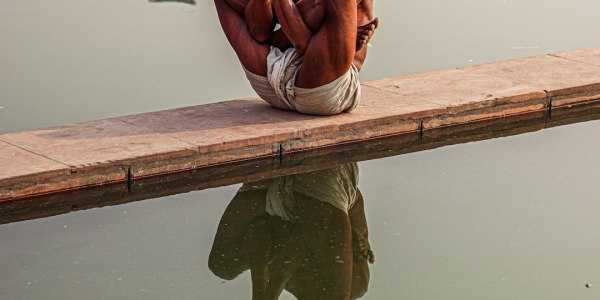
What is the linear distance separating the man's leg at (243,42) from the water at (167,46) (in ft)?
2.89

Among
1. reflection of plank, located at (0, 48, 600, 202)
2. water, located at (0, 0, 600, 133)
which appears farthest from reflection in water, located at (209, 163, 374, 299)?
water, located at (0, 0, 600, 133)

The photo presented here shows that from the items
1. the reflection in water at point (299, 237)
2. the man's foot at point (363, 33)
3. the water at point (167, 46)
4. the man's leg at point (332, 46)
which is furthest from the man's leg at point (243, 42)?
the water at point (167, 46)

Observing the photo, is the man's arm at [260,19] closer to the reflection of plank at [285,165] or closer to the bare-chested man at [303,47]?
the bare-chested man at [303,47]

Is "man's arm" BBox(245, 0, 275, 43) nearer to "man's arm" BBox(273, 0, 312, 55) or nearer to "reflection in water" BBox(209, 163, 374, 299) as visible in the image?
"man's arm" BBox(273, 0, 312, 55)

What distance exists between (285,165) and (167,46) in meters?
2.60

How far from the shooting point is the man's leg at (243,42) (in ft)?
22.4

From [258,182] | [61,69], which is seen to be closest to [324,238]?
[258,182]

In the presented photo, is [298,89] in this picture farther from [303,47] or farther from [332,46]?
[332,46]

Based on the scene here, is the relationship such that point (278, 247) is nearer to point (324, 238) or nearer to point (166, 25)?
point (324, 238)

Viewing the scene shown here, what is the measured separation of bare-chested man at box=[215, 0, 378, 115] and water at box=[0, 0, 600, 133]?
93 centimetres

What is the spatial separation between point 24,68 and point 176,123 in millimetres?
2000

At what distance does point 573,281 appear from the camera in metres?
5.35

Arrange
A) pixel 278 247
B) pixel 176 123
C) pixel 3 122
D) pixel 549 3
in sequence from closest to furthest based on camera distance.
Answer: pixel 278 247 → pixel 176 123 → pixel 3 122 → pixel 549 3

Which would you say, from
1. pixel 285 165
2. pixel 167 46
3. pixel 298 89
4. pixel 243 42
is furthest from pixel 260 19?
pixel 167 46
